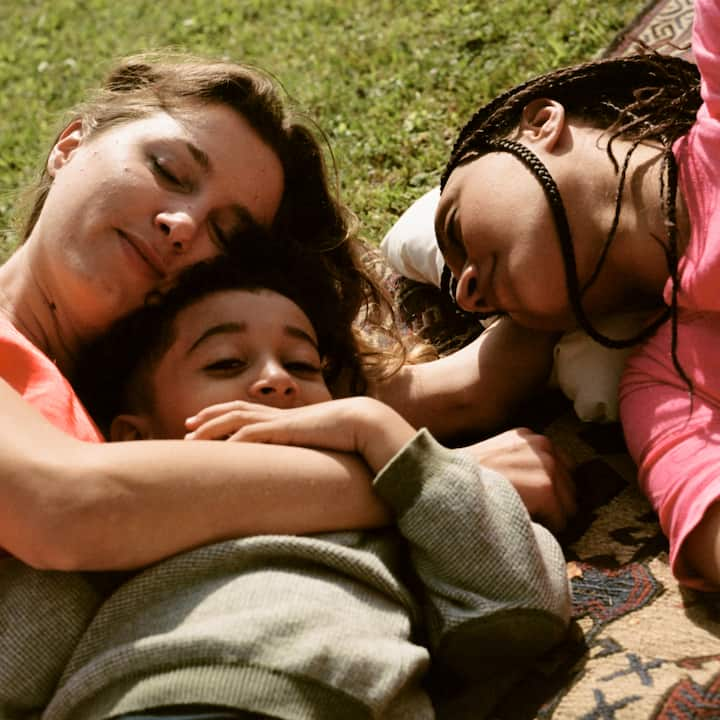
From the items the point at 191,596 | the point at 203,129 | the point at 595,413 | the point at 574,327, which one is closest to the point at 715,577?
the point at 595,413

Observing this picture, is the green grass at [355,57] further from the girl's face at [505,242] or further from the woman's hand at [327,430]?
the woman's hand at [327,430]

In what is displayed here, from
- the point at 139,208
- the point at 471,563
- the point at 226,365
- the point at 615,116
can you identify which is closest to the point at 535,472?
the point at 471,563

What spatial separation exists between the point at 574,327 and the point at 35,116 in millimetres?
3832

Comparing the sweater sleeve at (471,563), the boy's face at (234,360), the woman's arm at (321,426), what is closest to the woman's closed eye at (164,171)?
the boy's face at (234,360)

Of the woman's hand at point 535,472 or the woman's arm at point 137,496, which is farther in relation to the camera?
the woman's hand at point 535,472

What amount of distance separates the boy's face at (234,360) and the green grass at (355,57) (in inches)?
60.3

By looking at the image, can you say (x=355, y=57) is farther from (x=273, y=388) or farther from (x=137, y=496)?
(x=137, y=496)

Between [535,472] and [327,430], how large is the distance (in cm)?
64

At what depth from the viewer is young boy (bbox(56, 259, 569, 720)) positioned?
179 cm

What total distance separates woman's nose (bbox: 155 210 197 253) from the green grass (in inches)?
58.6

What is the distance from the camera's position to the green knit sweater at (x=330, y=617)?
1785 millimetres

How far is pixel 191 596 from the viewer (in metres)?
1.91

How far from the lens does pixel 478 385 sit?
298 cm

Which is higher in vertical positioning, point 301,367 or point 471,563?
point 301,367
